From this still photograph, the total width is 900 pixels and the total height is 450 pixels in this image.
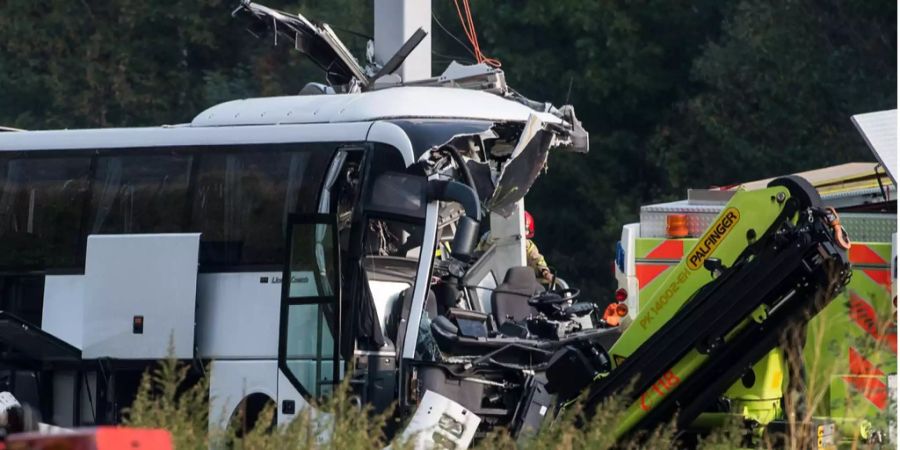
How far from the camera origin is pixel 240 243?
Result: 10766 millimetres

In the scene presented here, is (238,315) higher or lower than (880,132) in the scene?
lower

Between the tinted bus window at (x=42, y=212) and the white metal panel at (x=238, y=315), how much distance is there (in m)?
1.05

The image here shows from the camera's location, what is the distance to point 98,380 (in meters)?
10.8

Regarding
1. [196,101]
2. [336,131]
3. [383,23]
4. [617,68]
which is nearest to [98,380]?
[336,131]

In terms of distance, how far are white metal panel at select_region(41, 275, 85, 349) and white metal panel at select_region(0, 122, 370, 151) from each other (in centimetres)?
93

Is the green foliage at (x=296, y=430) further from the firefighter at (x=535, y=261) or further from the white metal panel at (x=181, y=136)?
the firefighter at (x=535, y=261)

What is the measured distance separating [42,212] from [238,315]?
172 centimetres

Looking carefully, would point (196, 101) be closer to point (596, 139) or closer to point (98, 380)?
point (596, 139)

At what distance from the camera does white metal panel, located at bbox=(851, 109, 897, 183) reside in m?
A: 10.5

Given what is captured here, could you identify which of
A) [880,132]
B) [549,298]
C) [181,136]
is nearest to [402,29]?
[181,136]

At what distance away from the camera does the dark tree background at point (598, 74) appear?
23.9 meters

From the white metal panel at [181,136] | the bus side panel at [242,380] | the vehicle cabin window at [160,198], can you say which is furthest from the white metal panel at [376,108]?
the bus side panel at [242,380]

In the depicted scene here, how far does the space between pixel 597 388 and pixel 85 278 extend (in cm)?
352

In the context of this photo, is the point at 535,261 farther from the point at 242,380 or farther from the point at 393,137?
the point at 242,380
